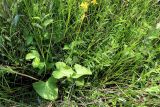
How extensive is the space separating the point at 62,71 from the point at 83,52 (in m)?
0.18

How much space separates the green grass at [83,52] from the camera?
79.1 inches

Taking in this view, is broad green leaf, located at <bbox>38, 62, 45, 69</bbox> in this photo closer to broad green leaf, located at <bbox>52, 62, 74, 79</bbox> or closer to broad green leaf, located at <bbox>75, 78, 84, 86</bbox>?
broad green leaf, located at <bbox>52, 62, 74, 79</bbox>

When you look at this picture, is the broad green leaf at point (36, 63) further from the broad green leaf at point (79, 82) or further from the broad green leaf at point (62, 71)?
the broad green leaf at point (79, 82)

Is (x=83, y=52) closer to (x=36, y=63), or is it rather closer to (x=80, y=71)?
(x=80, y=71)

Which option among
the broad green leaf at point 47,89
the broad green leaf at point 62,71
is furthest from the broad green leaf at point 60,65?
the broad green leaf at point 47,89

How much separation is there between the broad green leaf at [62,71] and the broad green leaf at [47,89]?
9 centimetres

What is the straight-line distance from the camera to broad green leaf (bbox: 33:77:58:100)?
78.7 inches

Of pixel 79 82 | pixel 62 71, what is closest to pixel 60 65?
pixel 62 71

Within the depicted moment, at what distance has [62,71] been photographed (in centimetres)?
199

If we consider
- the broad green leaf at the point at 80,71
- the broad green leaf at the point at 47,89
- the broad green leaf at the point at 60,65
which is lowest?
the broad green leaf at the point at 47,89

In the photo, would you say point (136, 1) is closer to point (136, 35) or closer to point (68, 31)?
point (136, 35)

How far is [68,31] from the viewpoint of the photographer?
6.92 feet

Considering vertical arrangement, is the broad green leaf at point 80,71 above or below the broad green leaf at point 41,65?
below

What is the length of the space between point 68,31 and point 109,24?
0.28 metres
